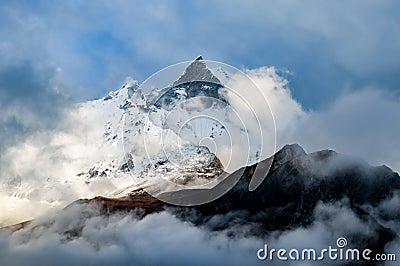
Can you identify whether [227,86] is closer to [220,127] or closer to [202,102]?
[220,127]

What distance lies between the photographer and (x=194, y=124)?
461 ft

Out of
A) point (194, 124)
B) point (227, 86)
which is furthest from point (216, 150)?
point (194, 124)

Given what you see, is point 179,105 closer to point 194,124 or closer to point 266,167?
point 194,124

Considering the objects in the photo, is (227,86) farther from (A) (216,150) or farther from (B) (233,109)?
(A) (216,150)

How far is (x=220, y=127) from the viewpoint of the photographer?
120 m

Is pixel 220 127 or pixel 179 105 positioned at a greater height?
pixel 179 105

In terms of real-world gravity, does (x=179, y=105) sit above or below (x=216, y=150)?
above

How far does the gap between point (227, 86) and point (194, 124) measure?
79.3ft

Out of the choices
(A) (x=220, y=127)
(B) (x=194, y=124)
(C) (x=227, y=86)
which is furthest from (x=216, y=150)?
(B) (x=194, y=124)

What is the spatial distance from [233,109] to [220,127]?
4.45m

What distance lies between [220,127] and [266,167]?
24.5 m

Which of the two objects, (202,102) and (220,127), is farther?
(202,102)

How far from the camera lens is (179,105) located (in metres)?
135

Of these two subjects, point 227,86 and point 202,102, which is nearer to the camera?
point 227,86
